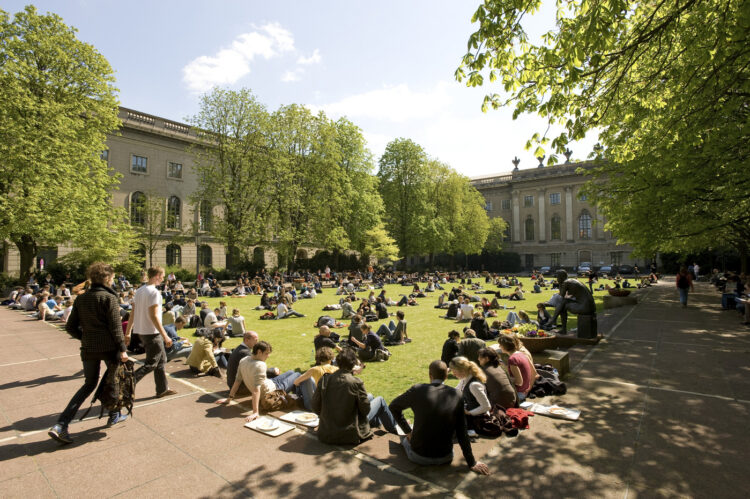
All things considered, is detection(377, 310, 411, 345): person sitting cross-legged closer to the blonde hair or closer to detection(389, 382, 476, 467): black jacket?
the blonde hair

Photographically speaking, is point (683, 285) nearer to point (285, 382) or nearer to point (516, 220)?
point (285, 382)

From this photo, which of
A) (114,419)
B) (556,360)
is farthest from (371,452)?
(556,360)

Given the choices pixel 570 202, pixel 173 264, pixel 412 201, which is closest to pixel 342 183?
pixel 412 201

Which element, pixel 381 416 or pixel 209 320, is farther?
pixel 209 320

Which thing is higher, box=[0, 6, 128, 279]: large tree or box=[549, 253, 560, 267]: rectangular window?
box=[0, 6, 128, 279]: large tree

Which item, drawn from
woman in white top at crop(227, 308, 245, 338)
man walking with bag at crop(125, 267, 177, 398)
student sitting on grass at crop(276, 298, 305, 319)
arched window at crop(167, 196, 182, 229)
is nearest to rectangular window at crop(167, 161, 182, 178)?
arched window at crop(167, 196, 182, 229)

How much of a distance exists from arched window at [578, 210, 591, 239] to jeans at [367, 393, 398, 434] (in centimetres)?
6156

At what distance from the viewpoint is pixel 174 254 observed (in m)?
38.3

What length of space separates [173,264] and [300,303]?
23324mm

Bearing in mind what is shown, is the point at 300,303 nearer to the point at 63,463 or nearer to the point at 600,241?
the point at 63,463

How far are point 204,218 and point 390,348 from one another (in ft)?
113

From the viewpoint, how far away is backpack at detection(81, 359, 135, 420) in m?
4.93

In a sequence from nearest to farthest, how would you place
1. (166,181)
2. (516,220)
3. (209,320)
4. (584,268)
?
(209,320)
(166,181)
(584,268)
(516,220)

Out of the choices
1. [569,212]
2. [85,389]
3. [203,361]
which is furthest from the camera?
[569,212]
